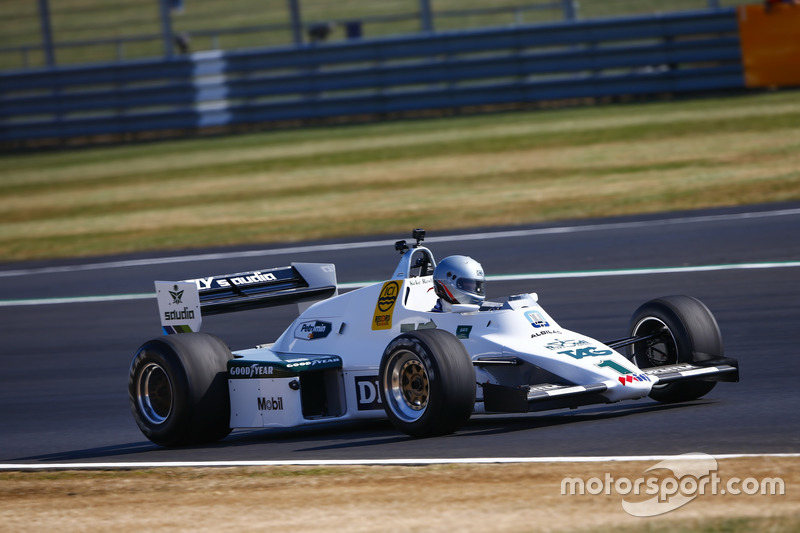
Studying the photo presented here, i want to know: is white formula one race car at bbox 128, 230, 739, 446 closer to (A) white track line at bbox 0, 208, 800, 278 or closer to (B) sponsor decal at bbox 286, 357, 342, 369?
(B) sponsor decal at bbox 286, 357, 342, 369

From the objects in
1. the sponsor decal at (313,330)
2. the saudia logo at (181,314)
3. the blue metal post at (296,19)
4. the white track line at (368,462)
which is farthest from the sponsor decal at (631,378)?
A: the blue metal post at (296,19)

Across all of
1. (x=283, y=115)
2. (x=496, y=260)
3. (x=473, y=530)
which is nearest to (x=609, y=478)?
(x=473, y=530)

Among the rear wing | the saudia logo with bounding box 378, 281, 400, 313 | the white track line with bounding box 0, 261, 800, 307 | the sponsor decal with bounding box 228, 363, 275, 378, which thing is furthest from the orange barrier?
the sponsor decal with bounding box 228, 363, 275, 378

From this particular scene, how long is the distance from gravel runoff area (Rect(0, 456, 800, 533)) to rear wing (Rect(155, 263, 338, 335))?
2.12m

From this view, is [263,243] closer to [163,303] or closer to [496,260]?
[496,260]

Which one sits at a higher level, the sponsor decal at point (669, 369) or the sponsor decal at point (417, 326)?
the sponsor decal at point (417, 326)

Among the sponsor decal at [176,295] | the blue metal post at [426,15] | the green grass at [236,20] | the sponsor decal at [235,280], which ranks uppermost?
the green grass at [236,20]

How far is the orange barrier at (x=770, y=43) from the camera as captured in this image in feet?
84.1

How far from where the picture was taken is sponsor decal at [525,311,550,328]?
8.54 m

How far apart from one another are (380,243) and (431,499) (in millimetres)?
11633

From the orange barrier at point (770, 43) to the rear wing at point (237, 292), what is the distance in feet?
59.0

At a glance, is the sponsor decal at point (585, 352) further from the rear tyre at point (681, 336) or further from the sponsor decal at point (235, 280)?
the sponsor decal at point (235, 280)

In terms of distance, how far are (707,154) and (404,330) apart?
46.3 ft

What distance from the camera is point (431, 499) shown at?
22.0ft
